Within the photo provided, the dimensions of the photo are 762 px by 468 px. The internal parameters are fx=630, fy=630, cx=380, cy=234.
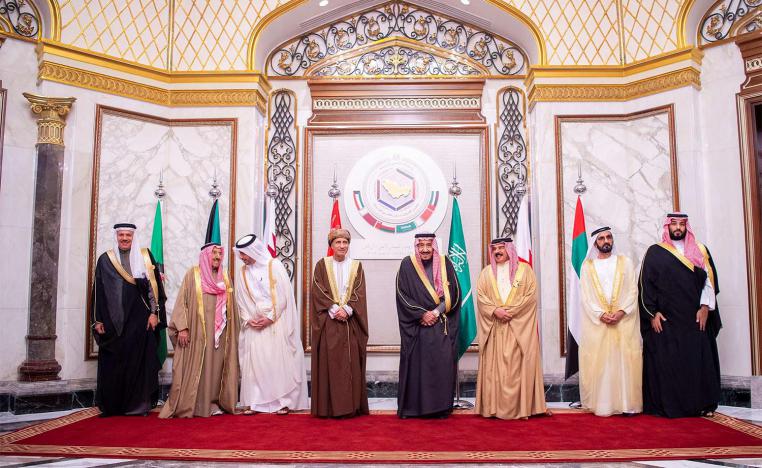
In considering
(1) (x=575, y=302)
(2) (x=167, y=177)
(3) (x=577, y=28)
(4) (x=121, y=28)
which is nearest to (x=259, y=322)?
(2) (x=167, y=177)

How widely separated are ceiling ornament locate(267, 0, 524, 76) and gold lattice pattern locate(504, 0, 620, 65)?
462 millimetres

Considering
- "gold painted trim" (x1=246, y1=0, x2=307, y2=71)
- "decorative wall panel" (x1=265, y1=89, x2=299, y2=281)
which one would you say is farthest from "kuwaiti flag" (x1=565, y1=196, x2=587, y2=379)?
"gold painted trim" (x1=246, y1=0, x2=307, y2=71)

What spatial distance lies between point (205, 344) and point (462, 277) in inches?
91.1

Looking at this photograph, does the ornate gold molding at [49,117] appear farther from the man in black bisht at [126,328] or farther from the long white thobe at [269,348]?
the long white thobe at [269,348]

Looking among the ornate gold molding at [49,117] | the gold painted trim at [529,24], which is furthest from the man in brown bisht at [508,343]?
the ornate gold molding at [49,117]

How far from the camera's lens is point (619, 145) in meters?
6.07

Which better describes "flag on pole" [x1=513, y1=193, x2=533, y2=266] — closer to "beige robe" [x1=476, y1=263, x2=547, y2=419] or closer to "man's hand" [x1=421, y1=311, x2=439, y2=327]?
"beige robe" [x1=476, y1=263, x2=547, y2=419]

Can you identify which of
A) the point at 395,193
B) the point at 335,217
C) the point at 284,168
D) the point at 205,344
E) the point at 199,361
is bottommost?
the point at 199,361

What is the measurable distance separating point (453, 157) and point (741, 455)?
3.82 meters

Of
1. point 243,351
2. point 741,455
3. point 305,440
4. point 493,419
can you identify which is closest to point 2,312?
point 243,351

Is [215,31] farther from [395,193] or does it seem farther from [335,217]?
[395,193]

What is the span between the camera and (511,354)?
482 cm

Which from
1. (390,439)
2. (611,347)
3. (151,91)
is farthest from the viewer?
(151,91)

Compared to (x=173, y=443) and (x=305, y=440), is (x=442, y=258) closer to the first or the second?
(x=305, y=440)
